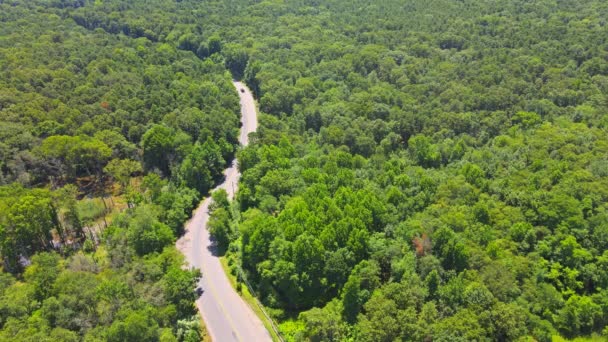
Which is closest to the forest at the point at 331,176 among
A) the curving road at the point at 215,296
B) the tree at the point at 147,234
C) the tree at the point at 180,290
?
the tree at the point at 180,290

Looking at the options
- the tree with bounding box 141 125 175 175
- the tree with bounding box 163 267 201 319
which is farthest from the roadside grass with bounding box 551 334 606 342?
the tree with bounding box 141 125 175 175

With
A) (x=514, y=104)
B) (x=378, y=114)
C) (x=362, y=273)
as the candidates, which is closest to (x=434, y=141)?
(x=378, y=114)

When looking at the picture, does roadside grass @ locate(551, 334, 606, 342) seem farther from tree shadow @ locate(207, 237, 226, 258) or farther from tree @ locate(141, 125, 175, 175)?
tree @ locate(141, 125, 175, 175)

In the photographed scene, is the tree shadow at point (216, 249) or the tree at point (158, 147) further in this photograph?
the tree at point (158, 147)

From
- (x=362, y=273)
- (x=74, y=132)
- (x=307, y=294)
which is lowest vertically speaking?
(x=307, y=294)

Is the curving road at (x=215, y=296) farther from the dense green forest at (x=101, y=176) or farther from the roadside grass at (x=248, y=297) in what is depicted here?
the dense green forest at (x=101, y=176)

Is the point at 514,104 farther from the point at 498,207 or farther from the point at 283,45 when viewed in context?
the point at 283,45
